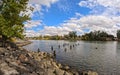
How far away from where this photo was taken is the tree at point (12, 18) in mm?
42719

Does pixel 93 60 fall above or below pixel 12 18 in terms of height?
below

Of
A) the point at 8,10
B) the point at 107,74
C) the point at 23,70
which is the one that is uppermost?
the point at 8,10

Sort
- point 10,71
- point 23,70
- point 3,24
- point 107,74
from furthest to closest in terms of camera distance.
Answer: point 3,24 → point 107,74 → point 23,70 → point 10,71

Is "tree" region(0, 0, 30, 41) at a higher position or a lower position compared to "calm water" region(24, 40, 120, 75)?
higher

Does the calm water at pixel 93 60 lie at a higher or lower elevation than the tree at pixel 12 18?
lower

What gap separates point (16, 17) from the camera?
4497 centimetres

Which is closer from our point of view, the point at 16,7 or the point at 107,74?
the point at 107,74

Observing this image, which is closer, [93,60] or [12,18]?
[12,18]

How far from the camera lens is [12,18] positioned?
44938 mm

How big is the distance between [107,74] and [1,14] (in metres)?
25.7

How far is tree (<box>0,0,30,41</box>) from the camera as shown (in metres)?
42.7

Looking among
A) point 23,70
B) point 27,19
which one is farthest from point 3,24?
point 23,70

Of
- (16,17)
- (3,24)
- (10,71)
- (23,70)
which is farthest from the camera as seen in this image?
(16,17)

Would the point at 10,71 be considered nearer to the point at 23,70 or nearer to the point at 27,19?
the point at 23,70
